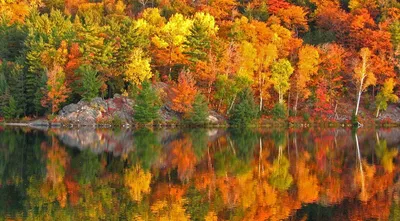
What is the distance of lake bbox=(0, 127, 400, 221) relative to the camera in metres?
22.9

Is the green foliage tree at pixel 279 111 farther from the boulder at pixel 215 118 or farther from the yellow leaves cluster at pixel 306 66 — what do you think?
the boulder at pixel 215 118

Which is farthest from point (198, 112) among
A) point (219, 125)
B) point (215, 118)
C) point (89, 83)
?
point (89, 83)

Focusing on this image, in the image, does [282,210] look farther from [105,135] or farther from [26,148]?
[105,135]

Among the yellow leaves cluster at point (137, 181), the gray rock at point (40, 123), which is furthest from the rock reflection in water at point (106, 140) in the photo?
the gray rock at point (40, 123)

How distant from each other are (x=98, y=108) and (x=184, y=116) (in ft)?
35.0

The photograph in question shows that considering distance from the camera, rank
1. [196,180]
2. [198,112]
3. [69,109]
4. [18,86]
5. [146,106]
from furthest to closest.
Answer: [18,86] → [69,109] → [198,112] → [146,106] → [196,180]

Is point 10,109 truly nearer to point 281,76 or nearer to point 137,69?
point 137,69

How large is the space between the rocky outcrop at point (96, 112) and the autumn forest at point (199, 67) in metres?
1.28

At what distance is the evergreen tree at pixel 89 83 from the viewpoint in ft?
229

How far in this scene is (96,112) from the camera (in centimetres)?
Result: 6938

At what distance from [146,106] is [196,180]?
39136 millimetres

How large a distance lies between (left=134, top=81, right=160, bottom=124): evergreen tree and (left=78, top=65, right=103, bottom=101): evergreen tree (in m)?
5.65

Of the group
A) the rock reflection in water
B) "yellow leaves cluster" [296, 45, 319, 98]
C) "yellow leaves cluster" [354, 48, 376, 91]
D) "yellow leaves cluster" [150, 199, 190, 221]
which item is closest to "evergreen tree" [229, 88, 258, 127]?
"yellow leaves cluster" [296, 45, 319, 98]

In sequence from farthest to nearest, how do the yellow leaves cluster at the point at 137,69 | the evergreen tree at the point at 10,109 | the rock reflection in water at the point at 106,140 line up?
1. the yellow leaves cluster at the point at 137,69
2. the evergreen tree at the point at 10,109
3. the rock reflection in water at the point at 106,140
